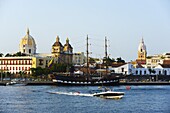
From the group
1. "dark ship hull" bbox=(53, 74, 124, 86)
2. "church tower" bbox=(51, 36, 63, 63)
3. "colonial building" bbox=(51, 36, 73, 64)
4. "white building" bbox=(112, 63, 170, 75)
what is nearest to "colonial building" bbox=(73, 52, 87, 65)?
"colonial building" bbox=(51, 36, 73, 64)

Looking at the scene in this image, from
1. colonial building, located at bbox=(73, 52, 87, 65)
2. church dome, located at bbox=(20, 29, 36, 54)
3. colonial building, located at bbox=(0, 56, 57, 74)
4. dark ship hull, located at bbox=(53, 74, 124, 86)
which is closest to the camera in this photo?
dark ship hull, located at bbox=(53, 74, 124, 86)

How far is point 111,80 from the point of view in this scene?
67.9 meters

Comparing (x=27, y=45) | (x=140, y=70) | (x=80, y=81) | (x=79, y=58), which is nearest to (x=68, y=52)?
(x=27, y=45)

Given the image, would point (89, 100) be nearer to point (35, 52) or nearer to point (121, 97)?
point (121, 97)

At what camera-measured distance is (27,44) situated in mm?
104750

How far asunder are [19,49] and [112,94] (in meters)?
67.0

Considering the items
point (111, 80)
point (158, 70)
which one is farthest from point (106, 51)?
point (158, 70)

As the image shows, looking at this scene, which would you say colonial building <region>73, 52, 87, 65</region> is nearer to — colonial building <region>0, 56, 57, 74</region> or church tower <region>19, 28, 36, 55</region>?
church tower <region>19, 28, 36, 55</region>

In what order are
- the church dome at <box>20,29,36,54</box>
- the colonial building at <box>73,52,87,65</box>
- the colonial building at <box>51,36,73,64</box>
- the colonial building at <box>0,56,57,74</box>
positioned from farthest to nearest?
the colonial building at <box>73,52,87,65</box>
the colonial building at <box>51,36,73,64</box>
the church dome at <box>20,29,36,54</box>
the colonial building at <box>0,56,57,74</box>

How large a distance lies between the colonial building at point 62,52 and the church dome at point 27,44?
398cm

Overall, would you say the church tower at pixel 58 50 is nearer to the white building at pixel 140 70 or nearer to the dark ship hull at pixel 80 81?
the white building at pixel 140 70

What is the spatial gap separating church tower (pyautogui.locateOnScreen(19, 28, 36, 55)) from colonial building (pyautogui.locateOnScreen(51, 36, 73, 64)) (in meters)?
3.97

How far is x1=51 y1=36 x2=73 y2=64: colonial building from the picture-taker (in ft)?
345

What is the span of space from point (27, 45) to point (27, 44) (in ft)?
0.73
